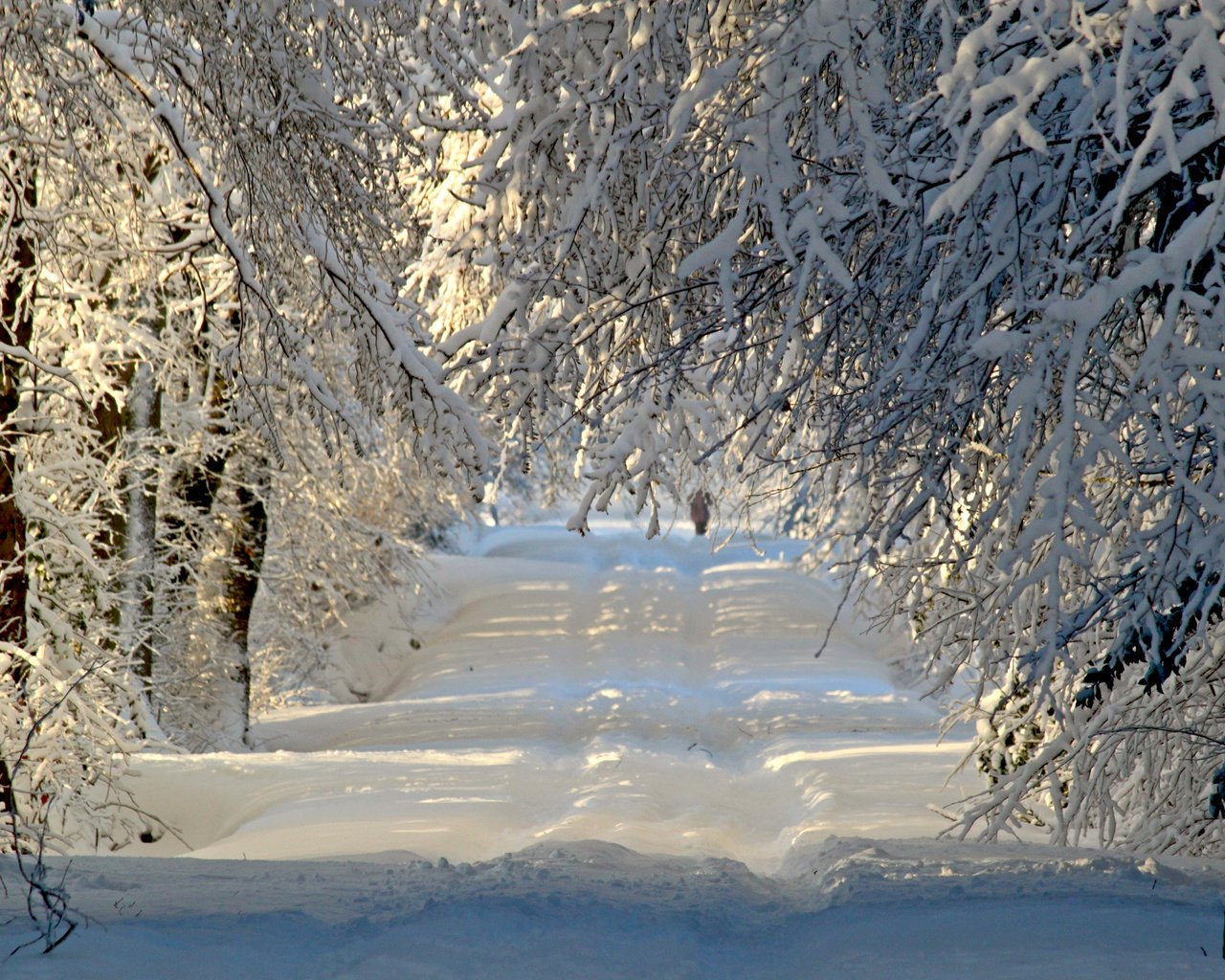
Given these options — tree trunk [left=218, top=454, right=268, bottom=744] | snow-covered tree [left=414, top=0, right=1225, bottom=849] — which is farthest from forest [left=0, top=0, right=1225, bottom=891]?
tree trunk [left=218, top=454, right=268, bottom=744]

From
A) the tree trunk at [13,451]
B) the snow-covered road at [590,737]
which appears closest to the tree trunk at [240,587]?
the snow-covered road at [590,737]

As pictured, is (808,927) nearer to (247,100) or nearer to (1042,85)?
(1042,85)

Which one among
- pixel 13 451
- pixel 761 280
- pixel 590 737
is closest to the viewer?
pixel 761 280

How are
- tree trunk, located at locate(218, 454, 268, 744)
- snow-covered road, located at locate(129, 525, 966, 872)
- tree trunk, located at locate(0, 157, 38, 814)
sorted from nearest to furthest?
tree trunk, located at locate(0, 157, 38, 814), snow-covered road, located at locate(129, 525, 966, 872), tree trunk, located at locate(218, 454, 268, 744)

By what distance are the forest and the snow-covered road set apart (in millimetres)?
1527

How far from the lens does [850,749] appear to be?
13406 mm

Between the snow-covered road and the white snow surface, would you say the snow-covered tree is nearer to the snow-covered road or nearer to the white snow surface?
the white snow surface

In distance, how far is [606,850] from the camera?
666cm

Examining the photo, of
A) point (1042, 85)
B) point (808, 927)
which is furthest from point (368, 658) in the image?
point (1042, 85)

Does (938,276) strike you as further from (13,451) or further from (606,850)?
(13,451)

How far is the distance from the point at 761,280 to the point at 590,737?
35.2 ft

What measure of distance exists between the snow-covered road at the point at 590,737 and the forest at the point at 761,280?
1.53m

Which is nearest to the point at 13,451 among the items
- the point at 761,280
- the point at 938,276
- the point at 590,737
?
the point at 761,280

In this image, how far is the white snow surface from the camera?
14.1ft
